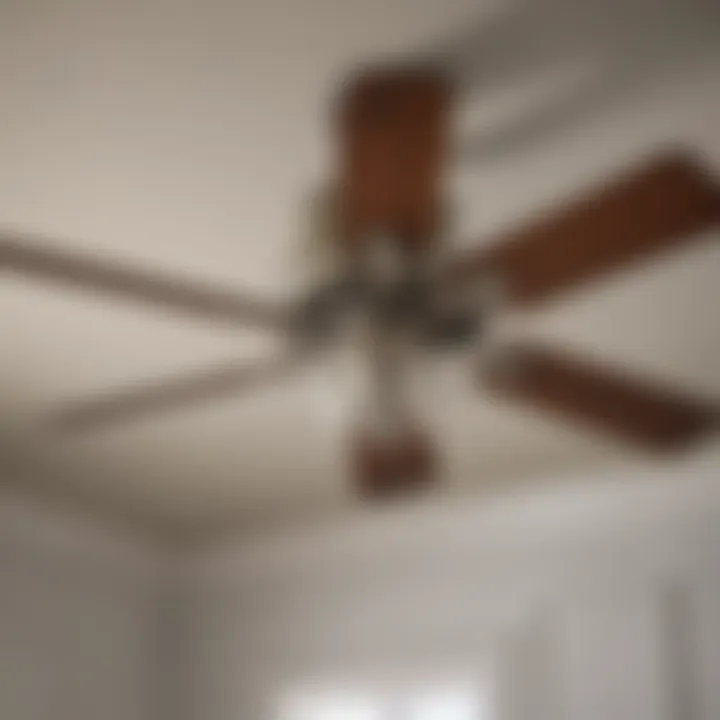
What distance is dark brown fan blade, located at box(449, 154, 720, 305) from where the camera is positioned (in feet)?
3.53

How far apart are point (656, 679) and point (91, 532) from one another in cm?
118

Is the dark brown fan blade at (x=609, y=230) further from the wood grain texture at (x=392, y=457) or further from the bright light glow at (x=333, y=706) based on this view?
the bright light glow at (x=333, y=706)

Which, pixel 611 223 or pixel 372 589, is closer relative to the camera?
pixel 611 223

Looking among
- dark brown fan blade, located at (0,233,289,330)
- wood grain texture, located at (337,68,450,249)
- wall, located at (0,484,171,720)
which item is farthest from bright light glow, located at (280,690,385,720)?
wood grain texture, located at (337,68,450,249)

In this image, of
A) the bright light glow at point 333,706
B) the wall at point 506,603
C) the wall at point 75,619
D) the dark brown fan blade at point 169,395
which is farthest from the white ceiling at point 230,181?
the bright light glow at point 333,706

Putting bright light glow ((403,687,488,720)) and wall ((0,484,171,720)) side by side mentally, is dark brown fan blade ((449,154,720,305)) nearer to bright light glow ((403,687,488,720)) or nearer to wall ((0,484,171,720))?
bright light glow ((403,687,488,720))

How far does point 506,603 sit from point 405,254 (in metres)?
1.18

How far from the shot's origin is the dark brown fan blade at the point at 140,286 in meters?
1.17

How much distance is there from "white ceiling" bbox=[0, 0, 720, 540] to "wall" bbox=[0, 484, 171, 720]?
1.53 feet

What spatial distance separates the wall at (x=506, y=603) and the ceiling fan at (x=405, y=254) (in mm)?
895

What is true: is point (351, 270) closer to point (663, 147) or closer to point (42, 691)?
point (663, 147)

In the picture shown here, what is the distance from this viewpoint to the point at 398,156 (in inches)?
40.9

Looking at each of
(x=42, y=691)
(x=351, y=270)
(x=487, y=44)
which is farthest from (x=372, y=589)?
(x=487, y=44)

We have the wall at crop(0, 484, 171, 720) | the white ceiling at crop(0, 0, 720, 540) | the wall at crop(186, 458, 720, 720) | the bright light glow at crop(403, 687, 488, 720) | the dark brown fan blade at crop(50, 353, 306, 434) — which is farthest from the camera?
the wall at crop(0, 484, 171, 720)
